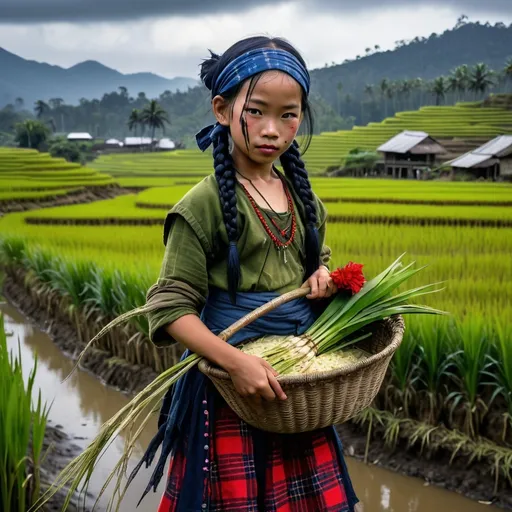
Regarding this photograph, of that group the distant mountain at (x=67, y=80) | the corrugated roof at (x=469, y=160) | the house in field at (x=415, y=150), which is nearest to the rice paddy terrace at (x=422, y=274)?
the corrugated roof at (x=469, y=160)

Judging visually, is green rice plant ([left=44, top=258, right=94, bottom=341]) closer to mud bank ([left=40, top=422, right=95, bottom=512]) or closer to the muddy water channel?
the muddy water channel

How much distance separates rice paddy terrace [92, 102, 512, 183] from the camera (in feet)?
42.2

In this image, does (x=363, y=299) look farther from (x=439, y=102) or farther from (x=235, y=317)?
(x=439, y=102)

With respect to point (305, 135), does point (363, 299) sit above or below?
below

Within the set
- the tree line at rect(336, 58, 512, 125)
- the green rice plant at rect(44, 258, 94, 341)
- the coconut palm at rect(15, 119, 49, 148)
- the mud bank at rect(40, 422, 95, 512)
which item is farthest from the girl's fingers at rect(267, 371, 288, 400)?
the coconut palm at rect(15, 119, 49, 148)

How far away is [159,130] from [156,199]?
3251 cm

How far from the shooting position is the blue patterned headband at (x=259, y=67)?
1342mm

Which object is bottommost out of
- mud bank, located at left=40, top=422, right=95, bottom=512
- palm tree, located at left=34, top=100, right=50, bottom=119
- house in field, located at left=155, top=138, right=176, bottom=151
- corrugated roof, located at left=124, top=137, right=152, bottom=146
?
mud bank, located at left=40, top=422, right=95, bottom=512

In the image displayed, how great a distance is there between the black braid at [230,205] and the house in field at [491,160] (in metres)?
8.92

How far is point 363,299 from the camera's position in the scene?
4.91ft

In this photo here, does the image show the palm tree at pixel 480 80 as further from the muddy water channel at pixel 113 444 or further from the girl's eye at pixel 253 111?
the girl's eye at pixel 253 111

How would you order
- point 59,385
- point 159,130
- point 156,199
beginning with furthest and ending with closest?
point 159,130 → point 156,199 → point 59,385

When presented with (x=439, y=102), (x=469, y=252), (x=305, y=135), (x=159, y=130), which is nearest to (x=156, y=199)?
(x=469, y=252)

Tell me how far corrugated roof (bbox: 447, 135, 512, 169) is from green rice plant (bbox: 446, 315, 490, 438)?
7173 millimetres
